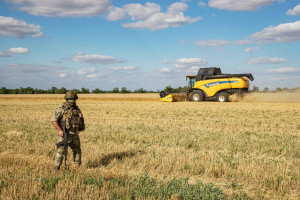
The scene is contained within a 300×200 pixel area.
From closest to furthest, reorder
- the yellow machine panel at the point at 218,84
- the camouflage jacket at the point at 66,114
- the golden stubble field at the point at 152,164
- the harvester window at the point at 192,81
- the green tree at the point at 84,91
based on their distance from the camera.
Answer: the golden stubble field at the point at 152,164
the camouflage jacket at the point at 66,114
the yellow machine panel at the point at 218,84
the harvester window at the point at 192,81
the green tree at the point at 84,91

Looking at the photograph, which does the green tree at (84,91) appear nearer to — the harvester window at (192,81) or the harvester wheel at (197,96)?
the harvester window at (192,81)

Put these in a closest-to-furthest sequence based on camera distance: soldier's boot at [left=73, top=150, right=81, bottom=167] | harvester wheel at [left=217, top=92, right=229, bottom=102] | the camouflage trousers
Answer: the camouflage trousers
soldier's boot at [left=73, top=150, right=81, bottom=167]
harvester wheel at [left=217, top=92, right=229, bottom=102]

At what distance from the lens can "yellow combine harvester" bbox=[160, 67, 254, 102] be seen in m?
26.3

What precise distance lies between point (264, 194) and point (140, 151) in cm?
374

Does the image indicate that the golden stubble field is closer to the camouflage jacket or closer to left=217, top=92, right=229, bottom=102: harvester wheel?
the camouflage jacket

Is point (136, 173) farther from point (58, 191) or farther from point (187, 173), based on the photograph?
point (58, 191)

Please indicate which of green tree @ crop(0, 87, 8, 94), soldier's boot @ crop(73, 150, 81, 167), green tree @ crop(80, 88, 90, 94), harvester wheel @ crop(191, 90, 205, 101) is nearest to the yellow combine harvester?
harvester wheel @ crop(191, 90, 205, 101)

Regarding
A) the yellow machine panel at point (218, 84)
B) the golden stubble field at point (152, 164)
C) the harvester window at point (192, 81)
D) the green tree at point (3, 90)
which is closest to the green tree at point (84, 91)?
the green tree at point (3, 90)

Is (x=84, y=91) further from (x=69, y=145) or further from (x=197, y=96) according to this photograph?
(x=69, y=145)

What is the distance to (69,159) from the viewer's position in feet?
Result: 23.7

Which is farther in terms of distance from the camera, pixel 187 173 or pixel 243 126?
pixel 243 126

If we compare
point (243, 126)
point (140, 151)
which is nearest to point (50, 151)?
point (140, 151)

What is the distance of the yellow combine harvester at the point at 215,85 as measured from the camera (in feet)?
86.2

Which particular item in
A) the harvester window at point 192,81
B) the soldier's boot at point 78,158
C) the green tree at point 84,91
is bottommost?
the soldier's boot at point 78,158
